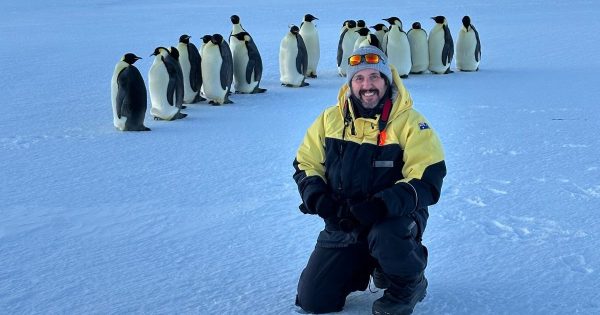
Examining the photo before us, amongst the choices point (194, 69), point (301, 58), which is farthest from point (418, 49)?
point (194, 69)

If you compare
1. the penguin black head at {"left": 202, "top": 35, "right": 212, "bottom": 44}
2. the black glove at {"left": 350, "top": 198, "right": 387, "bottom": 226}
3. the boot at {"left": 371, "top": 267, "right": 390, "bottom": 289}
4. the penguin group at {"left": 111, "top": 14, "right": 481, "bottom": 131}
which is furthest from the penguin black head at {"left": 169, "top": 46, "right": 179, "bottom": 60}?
the black glove at {"left": 350, "top": 198, "right": 387, "bottom": 226}

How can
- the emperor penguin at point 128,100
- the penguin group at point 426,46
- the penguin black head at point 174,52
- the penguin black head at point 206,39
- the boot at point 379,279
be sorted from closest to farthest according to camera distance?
the boot at point 379,279, the emperor penguin at point 128,100, the penguin black head at point 174,52, the penguin black head at point 206,39, the penguin group at point 426,46

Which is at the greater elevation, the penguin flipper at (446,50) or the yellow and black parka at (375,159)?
the yellow and black parka at (375,159)

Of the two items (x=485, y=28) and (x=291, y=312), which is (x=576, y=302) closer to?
(x=291, y=312)

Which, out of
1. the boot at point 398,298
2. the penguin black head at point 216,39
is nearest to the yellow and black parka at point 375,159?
the boot at point 398,298

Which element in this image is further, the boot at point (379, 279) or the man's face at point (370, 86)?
the boot at point (379, 279)

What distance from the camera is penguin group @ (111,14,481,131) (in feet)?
20.5

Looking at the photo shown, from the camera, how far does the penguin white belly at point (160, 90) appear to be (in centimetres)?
661

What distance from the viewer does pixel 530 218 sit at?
3.64m

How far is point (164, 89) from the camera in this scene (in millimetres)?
6625

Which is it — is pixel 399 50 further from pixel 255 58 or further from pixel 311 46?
pixel 255 58

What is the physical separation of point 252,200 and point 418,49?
5.54 meters

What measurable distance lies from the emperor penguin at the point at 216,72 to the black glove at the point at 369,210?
16.5ft

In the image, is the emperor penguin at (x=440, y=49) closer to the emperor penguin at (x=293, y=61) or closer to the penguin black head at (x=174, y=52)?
the emperor penguin at (x=293, y=61)
